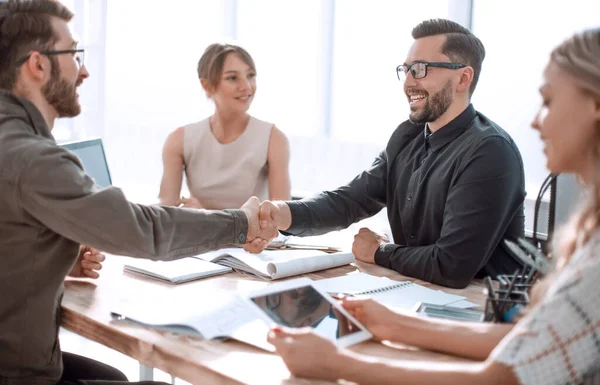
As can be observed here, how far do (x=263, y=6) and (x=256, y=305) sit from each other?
3040mm

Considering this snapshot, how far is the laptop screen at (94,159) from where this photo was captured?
2.62 meters

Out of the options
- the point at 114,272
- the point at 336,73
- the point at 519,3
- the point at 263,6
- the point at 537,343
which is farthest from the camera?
the point at 263,6

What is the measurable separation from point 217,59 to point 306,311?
6.57 ft

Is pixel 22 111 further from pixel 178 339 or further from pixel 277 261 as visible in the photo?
pixel 277 261

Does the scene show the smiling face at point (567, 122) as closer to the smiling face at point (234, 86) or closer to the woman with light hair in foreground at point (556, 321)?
the woman with light hair in foreground at point (556, 321)

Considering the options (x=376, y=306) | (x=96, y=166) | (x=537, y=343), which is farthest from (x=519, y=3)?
(x=537, y=343)

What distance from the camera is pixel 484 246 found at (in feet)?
6.78

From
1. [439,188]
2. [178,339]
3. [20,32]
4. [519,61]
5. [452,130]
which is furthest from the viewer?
[519,61]

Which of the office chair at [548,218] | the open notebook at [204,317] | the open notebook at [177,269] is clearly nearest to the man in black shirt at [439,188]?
the office chair at [548,218]

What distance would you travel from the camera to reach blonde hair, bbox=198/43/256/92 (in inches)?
128

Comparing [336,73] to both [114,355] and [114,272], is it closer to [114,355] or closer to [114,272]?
[114,355]

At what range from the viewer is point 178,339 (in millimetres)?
1460

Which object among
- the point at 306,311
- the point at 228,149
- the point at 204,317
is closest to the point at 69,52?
the point at 204,317

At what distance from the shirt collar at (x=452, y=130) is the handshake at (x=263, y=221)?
1.77 feet
